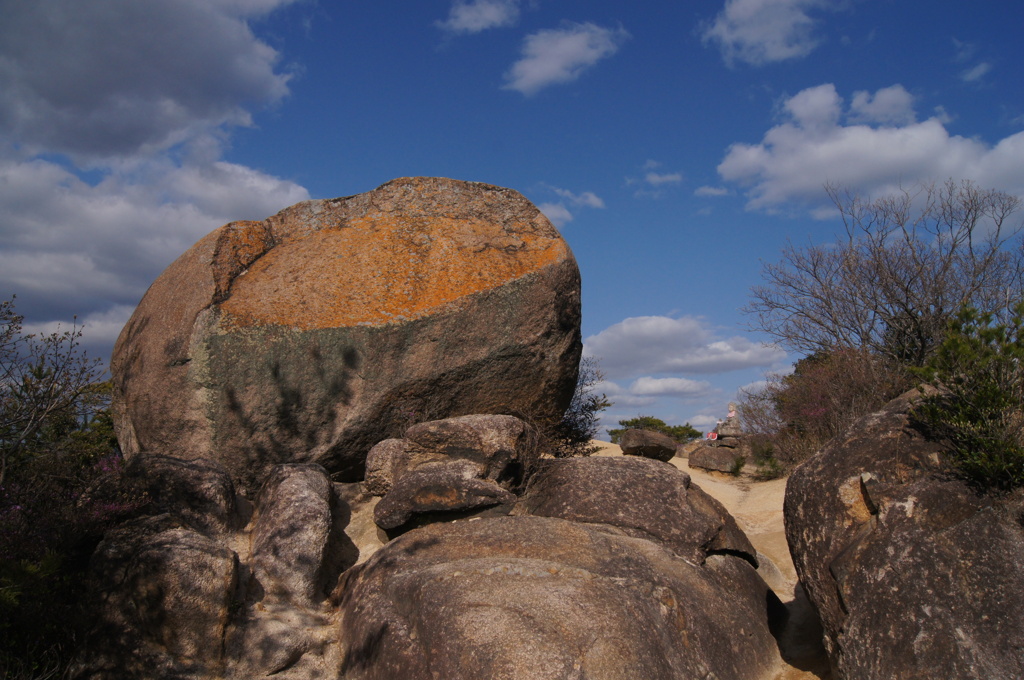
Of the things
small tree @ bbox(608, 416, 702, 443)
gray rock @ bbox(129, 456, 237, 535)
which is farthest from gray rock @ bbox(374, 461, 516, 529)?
small tree @ bbox(608, 416, 702, 443)

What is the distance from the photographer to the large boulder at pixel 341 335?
7113mm

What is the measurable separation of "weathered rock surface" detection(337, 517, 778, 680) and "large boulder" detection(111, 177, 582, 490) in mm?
1790

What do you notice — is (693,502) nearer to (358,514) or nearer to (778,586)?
(778,586)

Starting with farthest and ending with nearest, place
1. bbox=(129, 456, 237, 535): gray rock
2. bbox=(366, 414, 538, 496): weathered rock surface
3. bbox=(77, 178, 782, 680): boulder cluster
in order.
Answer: bbox=(366, 414, 538, 496): weathered rock surface < bbox=(129, 456, 237, 535): gray rock < bbox=(77, 178, 782, 680): boulder cluster

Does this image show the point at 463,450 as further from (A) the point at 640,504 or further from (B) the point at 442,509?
(A) the point at 640,504

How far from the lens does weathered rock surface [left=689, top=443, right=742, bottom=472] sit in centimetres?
1802

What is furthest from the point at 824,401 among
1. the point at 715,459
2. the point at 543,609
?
the point at 543,609

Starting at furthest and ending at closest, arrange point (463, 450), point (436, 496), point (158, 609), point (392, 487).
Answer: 1. point (463, 450)
2. point (392, 487)
3. point (436, 496)
4. point (158, 609)

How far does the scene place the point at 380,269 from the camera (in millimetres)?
7574

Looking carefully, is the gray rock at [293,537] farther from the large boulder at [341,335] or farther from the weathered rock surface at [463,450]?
the large boulder at [341,335]

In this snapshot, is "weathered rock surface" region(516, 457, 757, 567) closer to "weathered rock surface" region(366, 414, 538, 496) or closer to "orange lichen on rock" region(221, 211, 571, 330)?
"weathered rock surface" region(366, 414, 538, 496)

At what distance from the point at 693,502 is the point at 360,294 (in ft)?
12.7

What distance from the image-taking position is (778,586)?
727 cm

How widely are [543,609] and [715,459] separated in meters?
14.7
